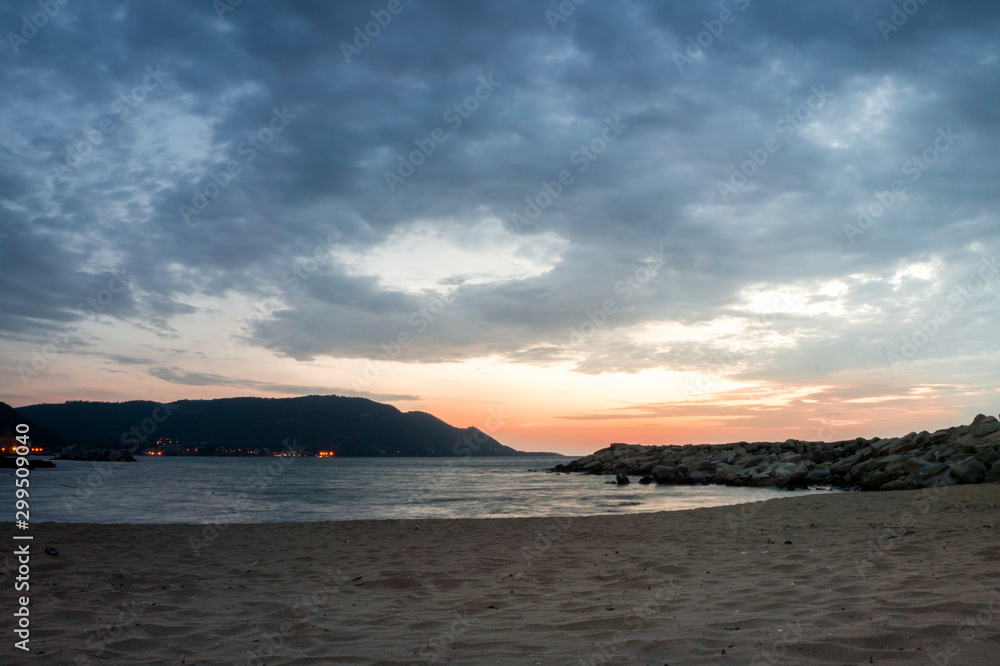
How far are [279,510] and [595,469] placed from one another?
38.6m

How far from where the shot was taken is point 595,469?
53562 mm

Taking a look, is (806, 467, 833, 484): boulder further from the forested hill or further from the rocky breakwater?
the forested hill

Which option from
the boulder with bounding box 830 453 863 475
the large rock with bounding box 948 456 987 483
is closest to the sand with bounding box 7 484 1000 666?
the large rock with bounding box 948 456 987 483

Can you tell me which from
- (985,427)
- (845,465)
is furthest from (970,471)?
(845,465)

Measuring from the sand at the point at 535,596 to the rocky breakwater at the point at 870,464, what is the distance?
8.16m

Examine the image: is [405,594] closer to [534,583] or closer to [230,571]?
[534,583]

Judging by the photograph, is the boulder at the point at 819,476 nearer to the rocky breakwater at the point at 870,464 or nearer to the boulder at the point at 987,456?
the rocky breakwater at the point at 870,464

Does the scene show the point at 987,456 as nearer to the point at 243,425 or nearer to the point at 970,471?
the point at 970,471

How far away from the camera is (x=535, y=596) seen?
20.2 ft

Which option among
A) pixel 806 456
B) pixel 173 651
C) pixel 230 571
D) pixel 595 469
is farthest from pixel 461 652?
pixel 595 469

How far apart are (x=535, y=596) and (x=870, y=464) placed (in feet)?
78.6

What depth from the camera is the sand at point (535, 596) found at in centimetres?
416

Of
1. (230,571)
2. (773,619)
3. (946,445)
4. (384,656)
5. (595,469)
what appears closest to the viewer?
(384,656)

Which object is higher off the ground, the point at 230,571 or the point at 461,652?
the point at 461,652
